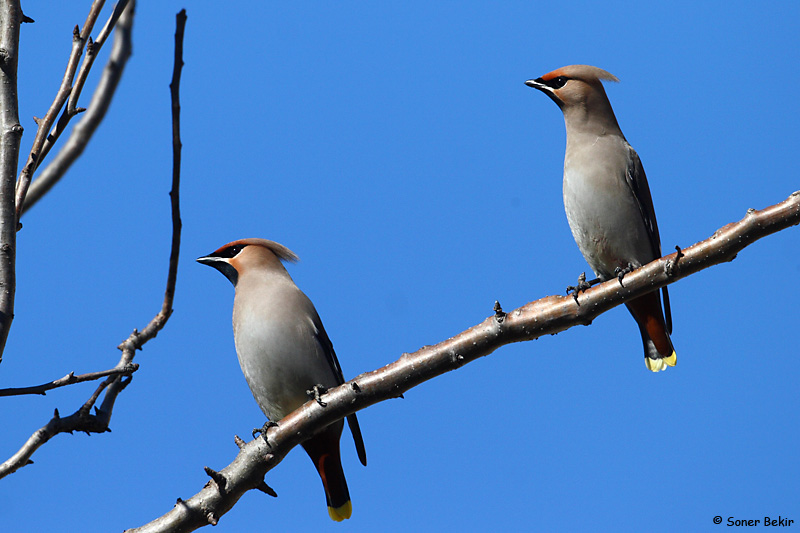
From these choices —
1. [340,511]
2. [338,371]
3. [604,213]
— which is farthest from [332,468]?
[604,213]

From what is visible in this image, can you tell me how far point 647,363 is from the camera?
4594 millimetres

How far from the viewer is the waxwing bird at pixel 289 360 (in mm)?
4367

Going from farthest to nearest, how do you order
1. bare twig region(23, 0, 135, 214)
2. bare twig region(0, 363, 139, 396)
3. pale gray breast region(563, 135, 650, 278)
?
1. pale gray breast region(563, 135, 650, 278)
2. bare twig region(23, 0, 135, 214)
3. bare twig region(0, 363, 139, 396)

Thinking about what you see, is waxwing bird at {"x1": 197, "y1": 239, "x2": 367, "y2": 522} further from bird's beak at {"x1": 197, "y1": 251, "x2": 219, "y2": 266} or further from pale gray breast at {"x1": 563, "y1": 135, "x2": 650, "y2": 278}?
pale gray breast at {"x1": 563, "y1": 135, "x2": 650, "y2": 278}

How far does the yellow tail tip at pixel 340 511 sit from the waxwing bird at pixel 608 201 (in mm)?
1822

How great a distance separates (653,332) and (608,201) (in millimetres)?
759

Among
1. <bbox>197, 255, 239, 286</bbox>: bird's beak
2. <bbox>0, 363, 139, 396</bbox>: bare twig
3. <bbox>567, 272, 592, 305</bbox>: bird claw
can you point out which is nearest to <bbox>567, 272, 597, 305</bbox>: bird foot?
<bbox>567, 272, 592, 305</bbox>: bird claw

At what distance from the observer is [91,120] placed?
324 cm

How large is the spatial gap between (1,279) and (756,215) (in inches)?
93.1

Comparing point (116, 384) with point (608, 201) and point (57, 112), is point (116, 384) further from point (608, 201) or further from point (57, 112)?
point (608, 201)

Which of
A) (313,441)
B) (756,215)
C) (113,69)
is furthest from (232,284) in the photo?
(756,215)

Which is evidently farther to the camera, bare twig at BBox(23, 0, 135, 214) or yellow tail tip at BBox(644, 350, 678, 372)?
yellow tail tip at BBox(644, 350, 678, 372)

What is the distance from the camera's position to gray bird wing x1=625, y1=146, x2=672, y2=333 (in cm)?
452

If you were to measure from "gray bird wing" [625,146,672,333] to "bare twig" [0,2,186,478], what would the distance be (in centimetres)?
264
